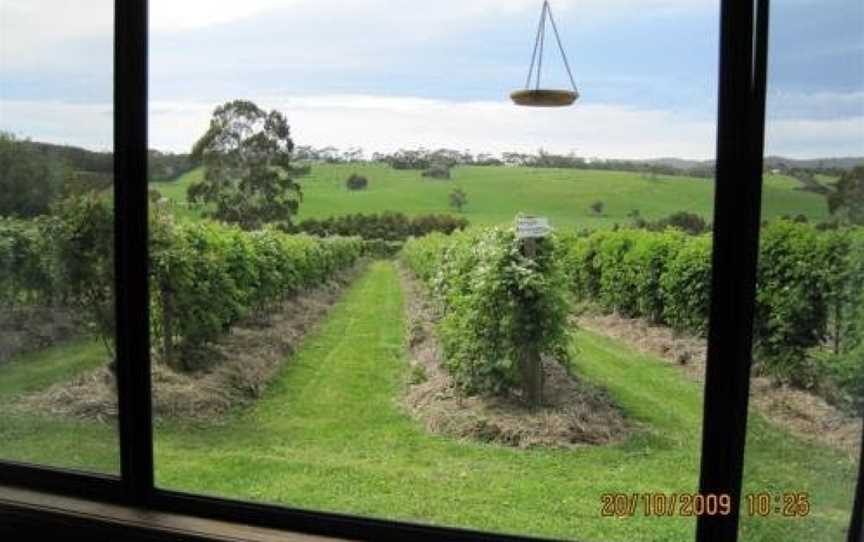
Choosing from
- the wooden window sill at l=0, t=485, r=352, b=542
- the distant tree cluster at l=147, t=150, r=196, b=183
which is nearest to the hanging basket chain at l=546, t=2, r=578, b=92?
the distant tree cluster at l=147, t=150, r=196, b=183

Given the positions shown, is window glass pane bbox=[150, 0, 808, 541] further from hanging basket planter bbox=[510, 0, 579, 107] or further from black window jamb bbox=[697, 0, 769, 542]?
black window jamb bbox=[697, 0, 769, 542]

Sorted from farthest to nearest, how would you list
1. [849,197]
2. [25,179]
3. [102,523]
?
1. [25,179]
2. [102,523]
3. [849,197]

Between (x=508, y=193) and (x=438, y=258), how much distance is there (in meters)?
0.28

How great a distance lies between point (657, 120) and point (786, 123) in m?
0.41

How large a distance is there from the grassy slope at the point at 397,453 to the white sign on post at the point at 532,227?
313 millimetres

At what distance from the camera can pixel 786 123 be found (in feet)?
5.37

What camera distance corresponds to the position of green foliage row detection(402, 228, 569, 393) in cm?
211

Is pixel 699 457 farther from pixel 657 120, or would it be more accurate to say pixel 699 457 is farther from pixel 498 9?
pixel 498 9

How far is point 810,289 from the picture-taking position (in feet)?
5.42

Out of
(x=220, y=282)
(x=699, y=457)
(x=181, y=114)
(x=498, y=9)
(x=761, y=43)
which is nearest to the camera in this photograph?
(x=761, y=43)

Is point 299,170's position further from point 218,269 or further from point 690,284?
point 690,284

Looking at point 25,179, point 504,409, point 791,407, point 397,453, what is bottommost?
point 397,453

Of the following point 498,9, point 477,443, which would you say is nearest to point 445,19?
point 498,9

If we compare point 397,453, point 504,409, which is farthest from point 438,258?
point 397,453
